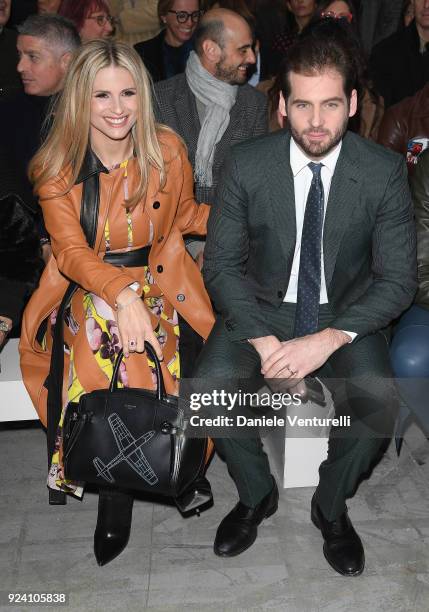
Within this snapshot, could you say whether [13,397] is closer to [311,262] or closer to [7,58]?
[311,262]

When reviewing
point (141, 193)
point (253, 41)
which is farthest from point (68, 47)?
point (141, 193)

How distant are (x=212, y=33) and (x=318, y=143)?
171 cm

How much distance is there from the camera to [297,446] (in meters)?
3.16

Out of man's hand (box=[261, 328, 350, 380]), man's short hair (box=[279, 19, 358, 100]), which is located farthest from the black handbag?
man's short hair (box=[279, 19, 358, 100])

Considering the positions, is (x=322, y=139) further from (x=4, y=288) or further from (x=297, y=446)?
(x=4, y=288)

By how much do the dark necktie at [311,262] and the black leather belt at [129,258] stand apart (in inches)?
23.5

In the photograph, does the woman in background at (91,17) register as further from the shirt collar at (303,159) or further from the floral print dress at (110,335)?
the shirt collar at (303,159)

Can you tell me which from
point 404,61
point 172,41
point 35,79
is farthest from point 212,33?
point 404,61

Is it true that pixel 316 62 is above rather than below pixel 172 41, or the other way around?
above

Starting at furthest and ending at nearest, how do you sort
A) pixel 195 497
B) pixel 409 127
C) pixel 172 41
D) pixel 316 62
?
pixel 172 41
pixel 409 127
pixel 195 497
pixel 316 62

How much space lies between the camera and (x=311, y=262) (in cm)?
293

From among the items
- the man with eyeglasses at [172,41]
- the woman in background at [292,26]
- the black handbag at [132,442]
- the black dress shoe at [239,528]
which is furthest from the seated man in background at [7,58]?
the black dress shoe at [239,528]

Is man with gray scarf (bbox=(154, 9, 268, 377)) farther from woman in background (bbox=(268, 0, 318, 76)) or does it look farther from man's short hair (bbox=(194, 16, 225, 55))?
woman in background (bbox=(268, 0, 318, 76))

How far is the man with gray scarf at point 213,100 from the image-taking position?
13.2 ft
